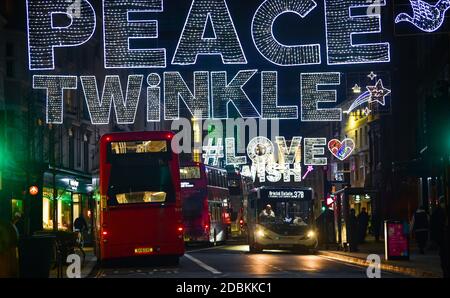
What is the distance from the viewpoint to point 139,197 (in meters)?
28.6

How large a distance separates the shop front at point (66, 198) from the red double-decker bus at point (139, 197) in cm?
2301

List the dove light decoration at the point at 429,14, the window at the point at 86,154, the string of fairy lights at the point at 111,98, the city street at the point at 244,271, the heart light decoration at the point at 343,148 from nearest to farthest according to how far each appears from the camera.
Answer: the city street at the point at 244,271
the dove light decoration at the point at 429,14
the string of fairy lights at the point at 111,98
the heart light decoration at the point at 343,148
the window at the point at 86,154

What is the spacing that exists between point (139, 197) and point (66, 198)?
30.7m

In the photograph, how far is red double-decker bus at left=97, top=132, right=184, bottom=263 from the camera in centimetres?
2845

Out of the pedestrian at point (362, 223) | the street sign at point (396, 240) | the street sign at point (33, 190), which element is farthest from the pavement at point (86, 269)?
the pedestrian at point (362, 223)

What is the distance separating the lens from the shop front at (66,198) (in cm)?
5350

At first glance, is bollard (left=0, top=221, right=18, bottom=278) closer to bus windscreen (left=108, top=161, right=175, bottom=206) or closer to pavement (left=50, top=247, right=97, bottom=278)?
pavement (left=50, top=247, right=97, bottom=278)

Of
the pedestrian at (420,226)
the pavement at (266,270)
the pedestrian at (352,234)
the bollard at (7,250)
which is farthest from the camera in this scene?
the pedestrian at (352,234)

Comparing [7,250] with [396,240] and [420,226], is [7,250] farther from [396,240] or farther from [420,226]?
[420,226]

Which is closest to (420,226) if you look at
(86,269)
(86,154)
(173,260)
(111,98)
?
(173,260)

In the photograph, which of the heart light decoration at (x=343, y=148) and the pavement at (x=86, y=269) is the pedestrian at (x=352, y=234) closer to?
the pavement at (x=86, y=269)

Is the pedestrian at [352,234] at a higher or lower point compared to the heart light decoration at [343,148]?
lower
